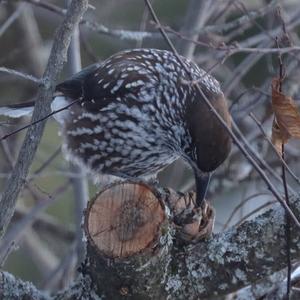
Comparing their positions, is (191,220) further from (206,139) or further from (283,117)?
(283,117)

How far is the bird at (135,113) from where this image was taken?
4336 mm

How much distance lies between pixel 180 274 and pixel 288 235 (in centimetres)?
48

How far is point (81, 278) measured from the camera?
3600mm

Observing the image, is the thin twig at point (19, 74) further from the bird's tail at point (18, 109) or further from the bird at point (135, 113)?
the bird's tail at point (18, 109)

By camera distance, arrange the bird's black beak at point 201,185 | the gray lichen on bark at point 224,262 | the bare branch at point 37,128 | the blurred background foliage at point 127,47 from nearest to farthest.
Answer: the gray lichen on bark at point 224,262, the bare branch at point 37,128, the bird's black beak at point 201,185, the blurred background foliage at point 127,47

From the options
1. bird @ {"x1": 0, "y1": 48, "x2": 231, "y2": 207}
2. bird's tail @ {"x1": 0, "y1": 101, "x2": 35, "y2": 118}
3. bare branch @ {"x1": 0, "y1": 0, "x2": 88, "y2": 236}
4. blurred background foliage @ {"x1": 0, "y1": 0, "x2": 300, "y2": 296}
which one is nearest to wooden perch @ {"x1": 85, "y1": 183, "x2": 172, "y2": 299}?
bare branch @ {"x1": 0, "y1": 0, "x2": 88, "y2": 236}

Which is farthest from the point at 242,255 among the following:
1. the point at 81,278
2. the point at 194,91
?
the point at 194,91

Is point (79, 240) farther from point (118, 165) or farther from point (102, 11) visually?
point (102, 11)

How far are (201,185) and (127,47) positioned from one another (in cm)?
346

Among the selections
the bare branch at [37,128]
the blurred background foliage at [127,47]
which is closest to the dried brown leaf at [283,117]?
the blurred background foliage at [127,47]

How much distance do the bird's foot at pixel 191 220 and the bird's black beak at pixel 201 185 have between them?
0.10ft

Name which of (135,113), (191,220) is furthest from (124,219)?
(135,113)

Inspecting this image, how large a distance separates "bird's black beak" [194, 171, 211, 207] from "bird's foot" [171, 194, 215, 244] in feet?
0.10

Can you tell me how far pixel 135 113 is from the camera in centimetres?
443
